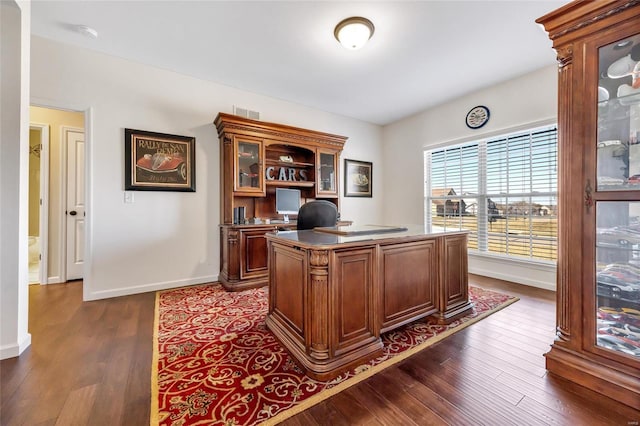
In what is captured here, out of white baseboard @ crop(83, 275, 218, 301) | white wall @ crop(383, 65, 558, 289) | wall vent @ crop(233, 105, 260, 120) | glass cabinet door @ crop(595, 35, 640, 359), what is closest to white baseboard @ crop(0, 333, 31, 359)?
white baseboard @ crop(83, 275, 218, 301)

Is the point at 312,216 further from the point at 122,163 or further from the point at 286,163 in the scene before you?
the point at 122,163

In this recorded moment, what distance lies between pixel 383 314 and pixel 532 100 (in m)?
3.52

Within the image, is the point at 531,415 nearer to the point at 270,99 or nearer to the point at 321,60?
the point at 321,60

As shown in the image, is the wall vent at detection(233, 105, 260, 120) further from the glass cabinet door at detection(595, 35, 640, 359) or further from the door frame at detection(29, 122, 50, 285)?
the glass cabinet door at detection(595, 35, 640, 359)

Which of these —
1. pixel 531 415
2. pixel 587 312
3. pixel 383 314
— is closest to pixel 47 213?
pixel 383 314

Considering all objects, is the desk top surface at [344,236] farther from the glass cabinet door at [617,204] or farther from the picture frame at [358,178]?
the picture frame at [358,178]

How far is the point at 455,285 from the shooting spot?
2379 mm

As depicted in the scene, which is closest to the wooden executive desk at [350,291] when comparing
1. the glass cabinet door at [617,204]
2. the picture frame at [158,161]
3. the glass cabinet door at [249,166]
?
the glass cabinet door at [617,204]

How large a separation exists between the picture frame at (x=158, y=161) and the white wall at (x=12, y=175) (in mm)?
1190

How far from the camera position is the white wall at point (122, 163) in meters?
2.79

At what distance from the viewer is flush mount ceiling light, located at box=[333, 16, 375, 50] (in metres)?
2.31

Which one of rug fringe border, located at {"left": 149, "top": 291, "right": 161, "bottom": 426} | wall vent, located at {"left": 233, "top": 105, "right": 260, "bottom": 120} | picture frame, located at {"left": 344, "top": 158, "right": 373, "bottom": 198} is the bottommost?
rug fringe border, located at {"left": 149, "top": 291, "right": 161, "bottom": 426}

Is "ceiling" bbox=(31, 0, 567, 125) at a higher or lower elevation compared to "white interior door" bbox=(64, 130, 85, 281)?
higher

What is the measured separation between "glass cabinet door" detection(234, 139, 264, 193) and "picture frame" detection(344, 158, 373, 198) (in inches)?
77.9
